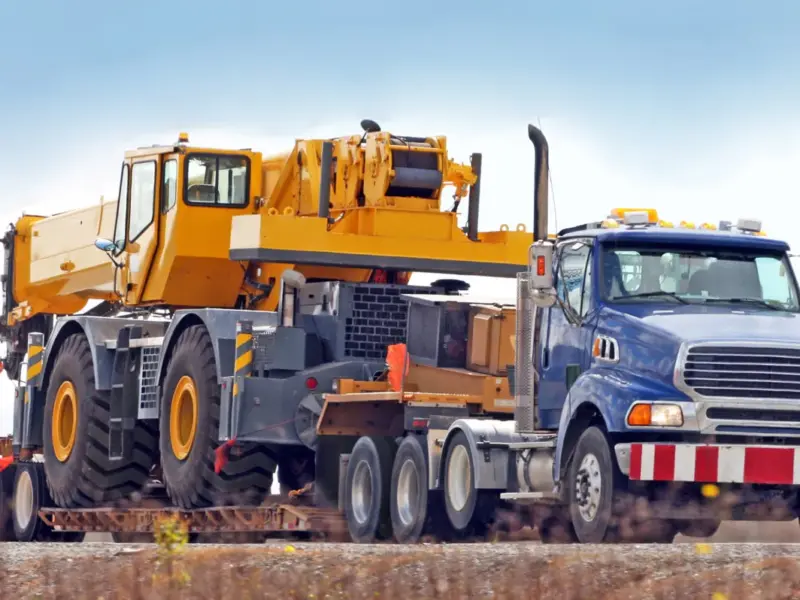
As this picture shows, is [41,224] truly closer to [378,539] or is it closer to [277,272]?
[277,272]

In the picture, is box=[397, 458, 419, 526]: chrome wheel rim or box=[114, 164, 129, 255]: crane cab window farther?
box=[114, 164, 129, 255]: crane cab window

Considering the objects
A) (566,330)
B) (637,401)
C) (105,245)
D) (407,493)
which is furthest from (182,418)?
(637,401)

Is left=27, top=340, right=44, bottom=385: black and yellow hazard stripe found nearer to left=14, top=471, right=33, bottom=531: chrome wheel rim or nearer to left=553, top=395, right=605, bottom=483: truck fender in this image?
left=14, top=471, right=33, bottom=531: chrome wheel rim

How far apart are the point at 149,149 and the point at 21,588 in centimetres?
1162

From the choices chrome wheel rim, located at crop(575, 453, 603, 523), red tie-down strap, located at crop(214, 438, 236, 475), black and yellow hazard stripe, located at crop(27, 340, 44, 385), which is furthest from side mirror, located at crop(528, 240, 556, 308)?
black and yellow hazard stripe, located at crop(27, 340, 44, 385)

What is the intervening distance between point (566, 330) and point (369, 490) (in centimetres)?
320

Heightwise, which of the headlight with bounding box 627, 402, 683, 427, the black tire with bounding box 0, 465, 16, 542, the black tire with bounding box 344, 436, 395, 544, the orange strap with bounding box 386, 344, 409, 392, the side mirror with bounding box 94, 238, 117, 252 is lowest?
the black tire with bounding box 0, 465, 16, 542

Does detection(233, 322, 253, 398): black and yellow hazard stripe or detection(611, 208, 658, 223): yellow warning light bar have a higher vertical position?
detection(611, 208, 658, 223): yellow warning light bar

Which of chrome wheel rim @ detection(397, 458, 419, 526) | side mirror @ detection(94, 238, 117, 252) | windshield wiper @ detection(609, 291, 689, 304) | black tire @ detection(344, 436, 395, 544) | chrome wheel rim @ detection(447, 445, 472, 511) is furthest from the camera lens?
side mirror @ detection(94, 238, 117, 252)

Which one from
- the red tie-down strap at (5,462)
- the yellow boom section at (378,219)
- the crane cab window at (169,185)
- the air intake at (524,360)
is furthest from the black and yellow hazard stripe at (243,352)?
the red tie-down strap at (5,462)

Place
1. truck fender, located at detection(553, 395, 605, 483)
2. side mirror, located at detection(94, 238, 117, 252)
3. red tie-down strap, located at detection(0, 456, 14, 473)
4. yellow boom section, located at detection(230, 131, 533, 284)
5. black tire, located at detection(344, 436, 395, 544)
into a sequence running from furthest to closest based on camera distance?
red tie-down strap, located at detection(0, 456, 14, 473) → side mirror, located at detection(94, 238, 117, 252) → yellow boom section, located at detection(230, 131, 533, 284) → black tire, located at detection(344, 436, 395, 544) → truck fender, located at detection(553, 395, 605, 483)

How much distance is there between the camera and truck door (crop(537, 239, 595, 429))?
590 inches

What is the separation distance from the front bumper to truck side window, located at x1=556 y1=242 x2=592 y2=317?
1744 millimetres

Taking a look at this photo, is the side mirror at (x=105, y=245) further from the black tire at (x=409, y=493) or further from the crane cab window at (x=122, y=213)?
the black tire at (x=409, y=493)
